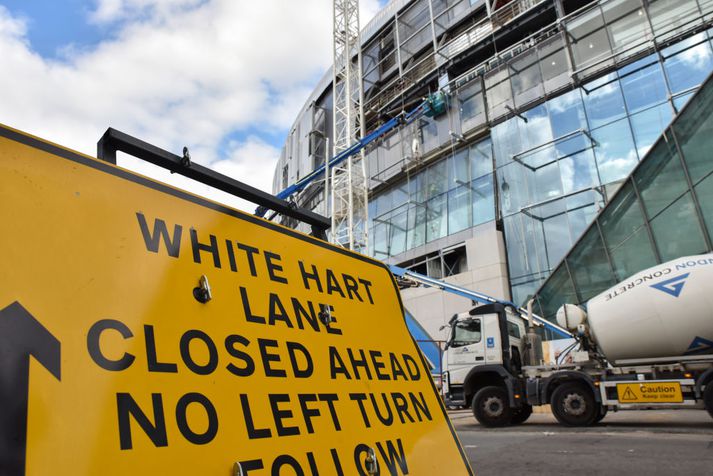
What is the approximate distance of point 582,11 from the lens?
1978 centimetres

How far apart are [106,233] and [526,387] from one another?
35.5 ft

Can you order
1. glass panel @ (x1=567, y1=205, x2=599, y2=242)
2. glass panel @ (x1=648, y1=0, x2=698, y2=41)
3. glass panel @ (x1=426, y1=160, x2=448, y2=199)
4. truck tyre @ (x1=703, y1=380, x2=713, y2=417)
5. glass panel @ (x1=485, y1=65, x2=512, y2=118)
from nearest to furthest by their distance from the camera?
truck tyre @ (x1=703, y1=380, x2=713, y2=417), glass panel @ (x1=648, y1=0, x2=698, y2=41), glass panel @ (x1=567, y1=205, x2=599, y2=242), glass panel @ (x1=485, y1=65, x2=512, y2=118), glass panel @ (x1=426, y1=160, x2=448, y2=199)

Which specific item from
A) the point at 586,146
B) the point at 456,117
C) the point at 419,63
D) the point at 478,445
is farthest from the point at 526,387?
the point at 419,63

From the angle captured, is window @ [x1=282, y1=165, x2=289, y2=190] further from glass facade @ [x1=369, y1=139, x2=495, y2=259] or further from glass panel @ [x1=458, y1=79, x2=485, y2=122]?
glass panel @ [x1=458, y1=79, x2=485, y2=122]

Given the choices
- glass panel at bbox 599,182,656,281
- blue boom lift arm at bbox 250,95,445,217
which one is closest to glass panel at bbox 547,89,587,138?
glass panel at bbox 599,182,656,281

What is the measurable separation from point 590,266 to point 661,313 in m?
7.30

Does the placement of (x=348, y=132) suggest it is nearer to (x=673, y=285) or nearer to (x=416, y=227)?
(x=416, y=227)

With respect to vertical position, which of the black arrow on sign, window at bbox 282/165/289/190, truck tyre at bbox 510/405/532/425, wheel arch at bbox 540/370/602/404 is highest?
window at bbox 282/165/289/190

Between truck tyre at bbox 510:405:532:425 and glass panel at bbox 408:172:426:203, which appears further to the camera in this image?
glass panel at bbox 408:172:426:203

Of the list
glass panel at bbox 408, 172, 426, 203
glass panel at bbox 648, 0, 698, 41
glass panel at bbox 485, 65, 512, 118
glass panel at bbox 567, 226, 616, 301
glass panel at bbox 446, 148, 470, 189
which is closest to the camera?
glass panel at bbox 567, 226, 616, 301

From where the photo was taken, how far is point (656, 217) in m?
13.2

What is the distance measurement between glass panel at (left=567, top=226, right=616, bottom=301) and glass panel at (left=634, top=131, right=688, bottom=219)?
2.22 m

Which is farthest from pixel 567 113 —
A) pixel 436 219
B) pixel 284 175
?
pixel 284 175

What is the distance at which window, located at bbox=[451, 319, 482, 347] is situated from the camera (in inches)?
451
